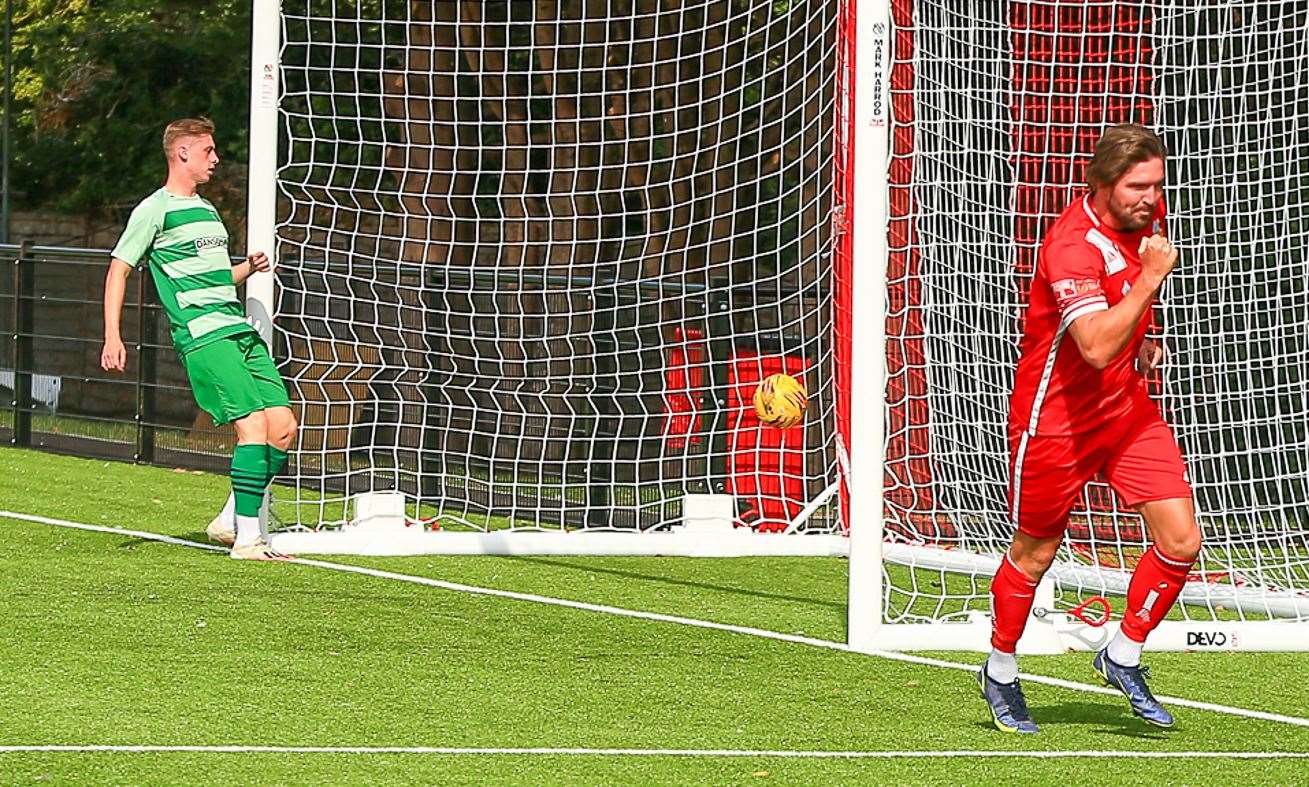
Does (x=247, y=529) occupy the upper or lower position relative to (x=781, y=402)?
lower

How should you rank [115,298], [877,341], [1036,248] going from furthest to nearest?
1. [1036,248]
2. [115,298]
3. [877,341]

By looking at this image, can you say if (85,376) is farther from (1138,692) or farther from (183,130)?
(1138,692)

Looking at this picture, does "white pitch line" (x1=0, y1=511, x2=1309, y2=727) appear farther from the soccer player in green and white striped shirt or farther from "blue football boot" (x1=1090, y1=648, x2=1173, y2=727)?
the soccer player in green and white striped shirt

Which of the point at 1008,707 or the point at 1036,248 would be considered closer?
the point at 1008,707

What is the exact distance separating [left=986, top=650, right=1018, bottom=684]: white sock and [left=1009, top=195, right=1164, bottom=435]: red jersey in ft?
2.29

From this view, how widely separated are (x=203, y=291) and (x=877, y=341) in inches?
138

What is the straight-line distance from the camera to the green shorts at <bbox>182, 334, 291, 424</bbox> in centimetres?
957

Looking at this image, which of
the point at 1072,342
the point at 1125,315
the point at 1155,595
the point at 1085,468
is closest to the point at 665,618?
the point at 1155,595

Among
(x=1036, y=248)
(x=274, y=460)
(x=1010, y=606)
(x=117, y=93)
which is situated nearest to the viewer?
(x=1010, y=606)

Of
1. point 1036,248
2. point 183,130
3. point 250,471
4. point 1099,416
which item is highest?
point 183,130

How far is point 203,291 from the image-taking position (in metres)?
9.55

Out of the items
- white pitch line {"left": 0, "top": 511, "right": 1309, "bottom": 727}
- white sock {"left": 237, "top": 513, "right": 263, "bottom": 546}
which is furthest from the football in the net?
white sock {"left": 237, "top": 513, "right": 263, "bottom": 546}

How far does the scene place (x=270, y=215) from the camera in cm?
993

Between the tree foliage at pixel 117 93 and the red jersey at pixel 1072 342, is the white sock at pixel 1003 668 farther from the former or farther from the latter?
the tree foliage at pixel 117 93
